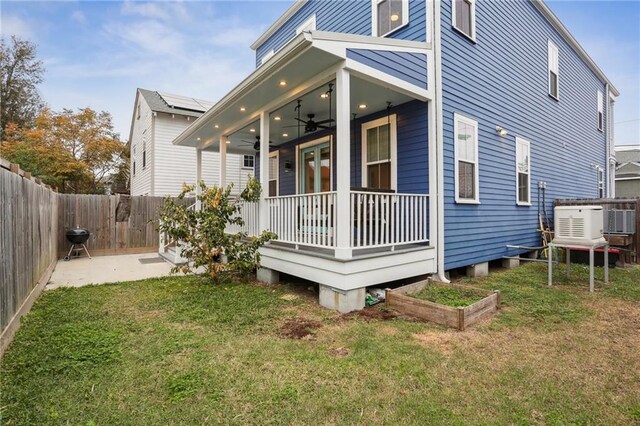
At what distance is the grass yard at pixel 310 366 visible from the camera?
2119 mm

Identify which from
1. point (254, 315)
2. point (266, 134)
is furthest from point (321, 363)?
point (266, 134)

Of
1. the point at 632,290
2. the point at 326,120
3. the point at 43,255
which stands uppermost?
the point at 326,120

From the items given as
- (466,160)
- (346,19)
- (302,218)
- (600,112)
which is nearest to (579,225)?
(466,160)

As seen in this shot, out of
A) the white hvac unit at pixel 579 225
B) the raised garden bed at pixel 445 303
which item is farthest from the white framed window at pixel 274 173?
the white hvac unit at pixel 579 225

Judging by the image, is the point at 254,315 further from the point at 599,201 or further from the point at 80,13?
the point at 80,13

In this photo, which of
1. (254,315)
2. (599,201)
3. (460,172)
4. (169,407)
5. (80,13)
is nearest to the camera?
(169,407)

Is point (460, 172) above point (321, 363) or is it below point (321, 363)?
above

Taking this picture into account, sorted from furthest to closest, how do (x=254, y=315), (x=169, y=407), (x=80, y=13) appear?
1. (x=80, y=13)
2. (x=254, y=315)
3. (x=169, y=407)

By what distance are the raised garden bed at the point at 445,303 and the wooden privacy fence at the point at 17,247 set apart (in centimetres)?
407

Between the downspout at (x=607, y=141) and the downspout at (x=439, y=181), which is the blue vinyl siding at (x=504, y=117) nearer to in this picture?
the downspout at (x=439, y=181)

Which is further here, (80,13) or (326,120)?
(80,13)

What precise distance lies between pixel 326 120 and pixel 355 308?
173 inches

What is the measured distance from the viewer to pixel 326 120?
23.6 feet

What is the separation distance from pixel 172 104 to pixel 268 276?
11.3 meters
